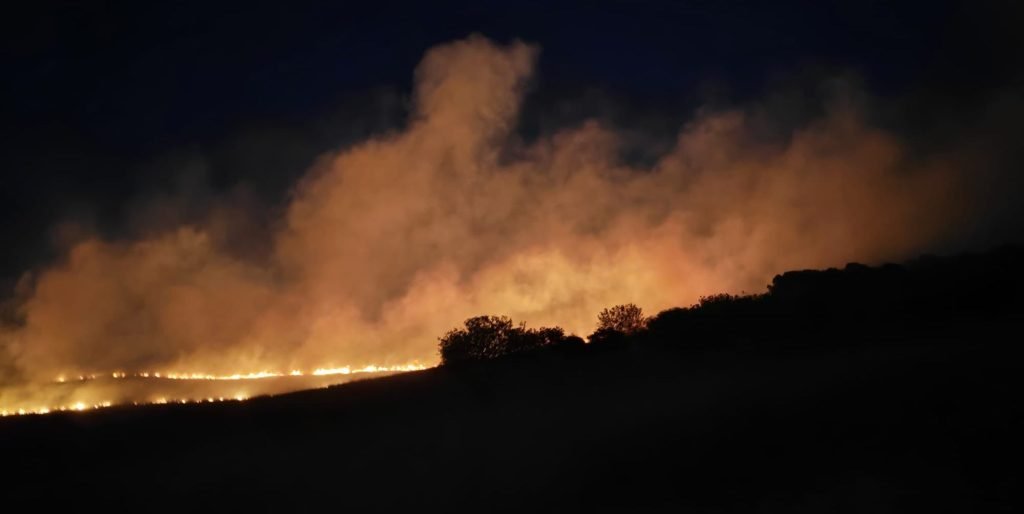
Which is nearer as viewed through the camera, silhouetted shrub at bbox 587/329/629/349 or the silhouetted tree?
silhouetted shrub at bbox 587/329/629/349

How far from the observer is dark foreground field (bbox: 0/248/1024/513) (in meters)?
14.4

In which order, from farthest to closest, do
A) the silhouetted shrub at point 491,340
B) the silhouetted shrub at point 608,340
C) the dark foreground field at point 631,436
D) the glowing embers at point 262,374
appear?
the glowing embers at point 262,374 → the silhouetted shrub at point 491,340 → the silhouetted shrub at point 608,340 → the dark foreground field at point 631,436

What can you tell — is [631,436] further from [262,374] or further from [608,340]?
[262,374]

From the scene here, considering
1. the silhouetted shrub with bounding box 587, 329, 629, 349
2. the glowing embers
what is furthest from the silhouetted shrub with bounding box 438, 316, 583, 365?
the glowing embers

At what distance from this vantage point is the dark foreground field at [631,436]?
14.4 meters

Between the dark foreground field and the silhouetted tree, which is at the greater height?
the silhouetted tree

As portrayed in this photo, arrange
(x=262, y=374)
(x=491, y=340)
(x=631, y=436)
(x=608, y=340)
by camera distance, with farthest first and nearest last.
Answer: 1. (x=262, y=374)
2. (x=491, y=340)
3. (x=608, y=340)
4. (x=631, y=436)

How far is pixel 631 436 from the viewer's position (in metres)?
18.8

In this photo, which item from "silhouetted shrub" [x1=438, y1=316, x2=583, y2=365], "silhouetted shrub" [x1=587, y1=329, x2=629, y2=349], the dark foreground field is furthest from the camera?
"silhouetted shrub" [x1=438, y1=316, x2=583, y2=365]

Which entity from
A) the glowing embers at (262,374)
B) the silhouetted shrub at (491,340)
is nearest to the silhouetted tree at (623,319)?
the silhouetted shrub at (491,340)

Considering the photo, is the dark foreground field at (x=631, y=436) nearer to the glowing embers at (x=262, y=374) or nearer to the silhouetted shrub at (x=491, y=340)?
the silhouetted shrub at (x=491, y=340)

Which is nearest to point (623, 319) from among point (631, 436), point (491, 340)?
point (491, 340)

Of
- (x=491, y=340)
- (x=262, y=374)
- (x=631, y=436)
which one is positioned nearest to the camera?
(x=631, y=436)

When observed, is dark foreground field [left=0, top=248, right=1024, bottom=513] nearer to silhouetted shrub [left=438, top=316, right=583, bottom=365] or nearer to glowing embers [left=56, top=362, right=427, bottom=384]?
silhouetted shrub [left=438, top=316, right=583, bottom=365]
